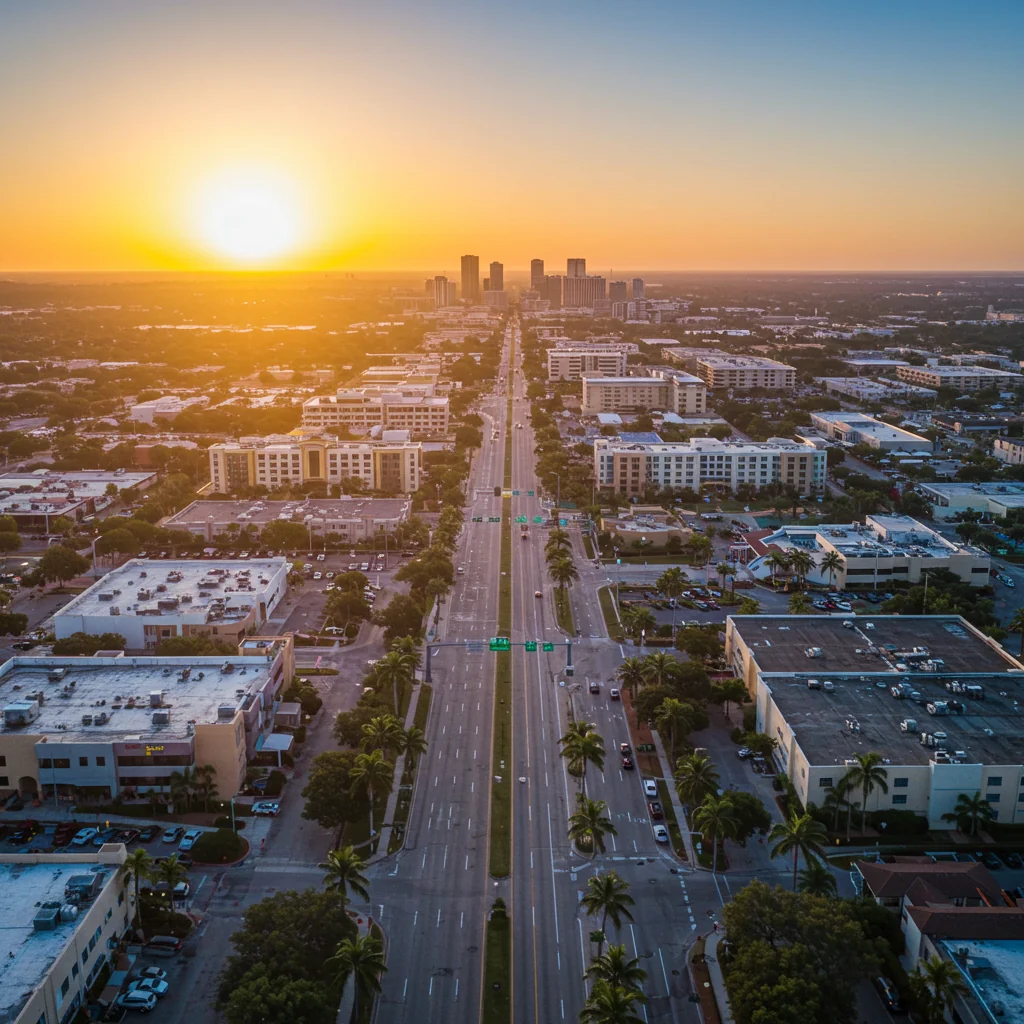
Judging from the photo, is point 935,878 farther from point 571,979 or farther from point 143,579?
point 143,579

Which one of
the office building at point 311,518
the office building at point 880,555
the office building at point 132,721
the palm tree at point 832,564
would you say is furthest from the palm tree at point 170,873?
the palm tree at point 832,564

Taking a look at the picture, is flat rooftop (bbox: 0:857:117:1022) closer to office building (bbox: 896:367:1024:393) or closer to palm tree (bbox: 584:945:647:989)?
palm tree (bbox: 584:945:647:989)

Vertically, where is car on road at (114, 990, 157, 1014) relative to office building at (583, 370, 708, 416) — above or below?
below

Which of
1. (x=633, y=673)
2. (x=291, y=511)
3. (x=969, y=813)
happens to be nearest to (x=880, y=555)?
(x=633, y=673)

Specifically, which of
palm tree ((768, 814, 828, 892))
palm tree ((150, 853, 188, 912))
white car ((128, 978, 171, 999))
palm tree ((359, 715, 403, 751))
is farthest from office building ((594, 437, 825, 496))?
white car ((128, 978, 171, 999))

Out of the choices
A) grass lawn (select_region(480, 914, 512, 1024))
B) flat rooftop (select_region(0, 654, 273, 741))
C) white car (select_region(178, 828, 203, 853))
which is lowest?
grass lawn (select_region(480, 914, 512, 1024))

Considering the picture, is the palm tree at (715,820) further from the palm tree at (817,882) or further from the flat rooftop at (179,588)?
the flat rooftop at (179,588)
